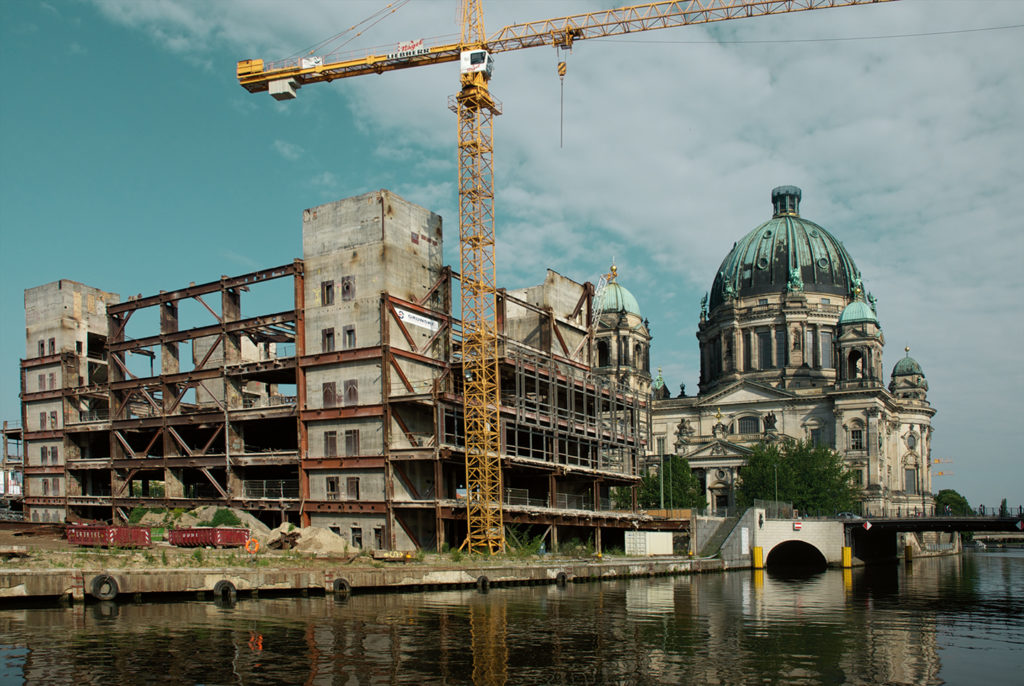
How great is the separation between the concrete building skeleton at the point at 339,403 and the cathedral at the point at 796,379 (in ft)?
161

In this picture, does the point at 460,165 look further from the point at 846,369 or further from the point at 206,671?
the point at 846,369

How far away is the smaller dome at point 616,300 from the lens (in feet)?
505

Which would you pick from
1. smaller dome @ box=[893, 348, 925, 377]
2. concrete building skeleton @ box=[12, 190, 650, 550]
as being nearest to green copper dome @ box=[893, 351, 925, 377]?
smaller dome @ box=[893, 348, 925, 377]

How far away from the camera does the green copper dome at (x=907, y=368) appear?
157m

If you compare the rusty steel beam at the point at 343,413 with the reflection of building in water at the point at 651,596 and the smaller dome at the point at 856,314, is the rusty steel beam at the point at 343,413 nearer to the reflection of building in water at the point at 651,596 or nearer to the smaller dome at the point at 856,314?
the reflection of building in water at the point at 651,596

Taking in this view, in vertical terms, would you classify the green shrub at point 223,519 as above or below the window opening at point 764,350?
below

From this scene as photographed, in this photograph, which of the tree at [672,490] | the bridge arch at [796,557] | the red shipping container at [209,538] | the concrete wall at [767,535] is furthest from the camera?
the tree at [672,490]

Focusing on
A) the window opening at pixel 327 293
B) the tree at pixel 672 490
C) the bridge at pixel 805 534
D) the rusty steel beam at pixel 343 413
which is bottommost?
the bridge at pixel 805 534

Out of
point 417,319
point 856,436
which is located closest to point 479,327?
point 417,319

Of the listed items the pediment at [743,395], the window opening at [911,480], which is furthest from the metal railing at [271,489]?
the window opening at [911,480]

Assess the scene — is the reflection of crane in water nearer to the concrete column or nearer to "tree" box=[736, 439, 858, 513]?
the concrete column

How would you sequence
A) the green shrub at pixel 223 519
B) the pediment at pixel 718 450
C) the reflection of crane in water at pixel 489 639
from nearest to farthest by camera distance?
the reflection of crane in water at pixel 489 639, the green shrub at pixel 223 519, the pediment at pixel 718 450

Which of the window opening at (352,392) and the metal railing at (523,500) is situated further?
the metal railing at (523,500)

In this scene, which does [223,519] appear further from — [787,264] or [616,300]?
[787,264]
